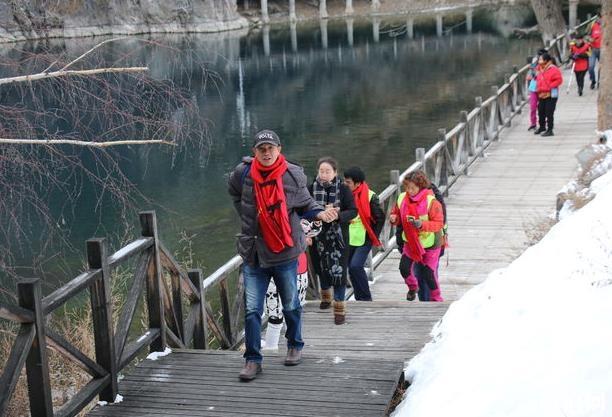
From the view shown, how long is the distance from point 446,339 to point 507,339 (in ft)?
2.65

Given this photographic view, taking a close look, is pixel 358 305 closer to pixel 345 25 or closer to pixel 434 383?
pixel 434 383

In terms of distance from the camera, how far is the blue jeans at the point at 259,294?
5.70 meters

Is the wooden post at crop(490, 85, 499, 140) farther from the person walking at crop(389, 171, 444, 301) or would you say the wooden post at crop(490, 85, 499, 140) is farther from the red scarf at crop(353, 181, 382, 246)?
the red scarf at crop(353, 181, 382, 246)

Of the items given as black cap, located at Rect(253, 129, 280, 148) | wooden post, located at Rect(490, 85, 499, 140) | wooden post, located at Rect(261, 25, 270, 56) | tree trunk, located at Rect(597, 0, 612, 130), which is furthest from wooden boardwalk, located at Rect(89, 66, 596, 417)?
wooden post, located at Rect(261, 25, 270, 56)

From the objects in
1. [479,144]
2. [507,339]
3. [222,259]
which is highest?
[507,339]

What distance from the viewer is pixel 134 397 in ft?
18.8

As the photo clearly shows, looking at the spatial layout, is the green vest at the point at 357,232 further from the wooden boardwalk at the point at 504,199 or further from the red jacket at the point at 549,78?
the red jacket at the point at 549,78

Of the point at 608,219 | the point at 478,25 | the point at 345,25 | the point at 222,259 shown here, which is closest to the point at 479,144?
the point at 222,259

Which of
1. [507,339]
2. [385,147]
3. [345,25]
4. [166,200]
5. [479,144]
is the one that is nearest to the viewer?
[507,339]

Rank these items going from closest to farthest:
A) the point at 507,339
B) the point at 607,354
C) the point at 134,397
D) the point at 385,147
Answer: the point at 607,354
the point at 507,339
the point at 134,397
the point at 385,147

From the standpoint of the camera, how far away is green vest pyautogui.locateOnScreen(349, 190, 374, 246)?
816 centimetres

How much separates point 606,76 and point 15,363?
11.4 metres

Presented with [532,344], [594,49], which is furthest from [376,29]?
[532,344]

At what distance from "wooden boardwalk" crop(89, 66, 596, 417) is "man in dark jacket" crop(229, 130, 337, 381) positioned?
0.27m
